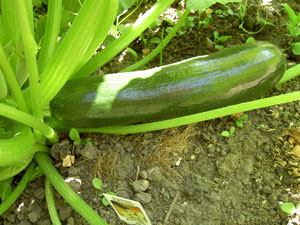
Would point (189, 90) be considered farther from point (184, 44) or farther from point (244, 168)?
point (184, 44)

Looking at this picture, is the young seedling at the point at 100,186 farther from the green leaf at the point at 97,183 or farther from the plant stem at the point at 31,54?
the plant stem at the point at 31,54

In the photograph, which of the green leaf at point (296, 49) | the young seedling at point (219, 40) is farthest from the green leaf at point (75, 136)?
the green leaf at point (296, 49)

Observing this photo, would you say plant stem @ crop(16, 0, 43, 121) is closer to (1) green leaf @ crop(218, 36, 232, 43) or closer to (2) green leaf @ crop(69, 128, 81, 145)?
(2) green leaf @ crop(69, 128, 81, 145)

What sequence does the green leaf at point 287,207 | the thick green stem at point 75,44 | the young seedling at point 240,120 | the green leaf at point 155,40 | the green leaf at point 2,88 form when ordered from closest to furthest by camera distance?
the thick green stem at point 75,44 → the green leaf at point 2,88 → the green leaf at point 287,207 → the young seedling at point 240,120 → the green leaf at point 155,40

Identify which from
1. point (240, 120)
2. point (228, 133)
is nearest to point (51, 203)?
point (228, 133)

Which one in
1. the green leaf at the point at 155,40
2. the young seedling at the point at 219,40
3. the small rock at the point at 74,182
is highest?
the green leaf at the point at 155,40

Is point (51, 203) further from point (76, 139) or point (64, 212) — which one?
point (76, 139)
